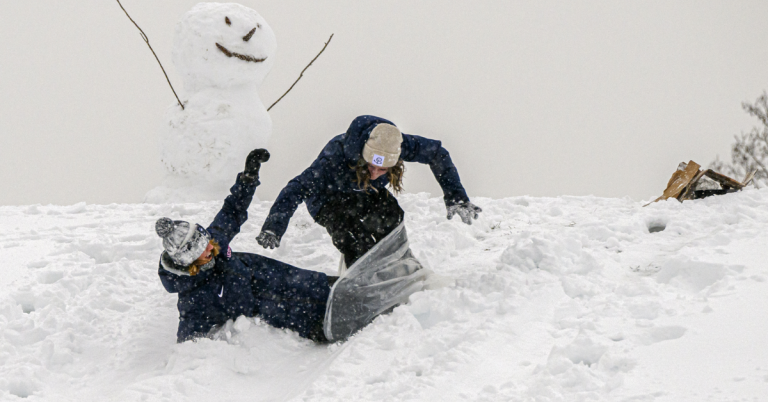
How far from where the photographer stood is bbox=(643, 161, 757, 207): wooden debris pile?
443 centimetres

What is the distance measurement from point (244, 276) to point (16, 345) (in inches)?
46.4

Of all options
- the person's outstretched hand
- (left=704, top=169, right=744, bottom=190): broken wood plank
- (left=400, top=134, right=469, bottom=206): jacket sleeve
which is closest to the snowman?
(left=400, top=134, right=469, bottom=206): jacket sleeve

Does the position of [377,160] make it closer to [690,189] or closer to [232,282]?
[232,282]

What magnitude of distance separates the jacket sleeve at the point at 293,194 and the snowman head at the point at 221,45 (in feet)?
10.8

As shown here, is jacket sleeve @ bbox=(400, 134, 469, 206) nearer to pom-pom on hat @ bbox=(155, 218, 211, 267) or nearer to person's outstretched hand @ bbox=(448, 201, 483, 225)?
person's outstretched hand @ bbox=(448, 201, 483, 225)

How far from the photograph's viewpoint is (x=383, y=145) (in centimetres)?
303

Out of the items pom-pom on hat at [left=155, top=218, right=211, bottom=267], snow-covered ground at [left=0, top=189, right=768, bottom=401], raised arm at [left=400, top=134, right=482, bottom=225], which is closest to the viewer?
snow-covered ground at [left=0, top=189, right=768, bottom=401]

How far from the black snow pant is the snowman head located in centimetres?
328

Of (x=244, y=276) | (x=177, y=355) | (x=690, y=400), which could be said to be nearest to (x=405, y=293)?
(x=244, y=276)

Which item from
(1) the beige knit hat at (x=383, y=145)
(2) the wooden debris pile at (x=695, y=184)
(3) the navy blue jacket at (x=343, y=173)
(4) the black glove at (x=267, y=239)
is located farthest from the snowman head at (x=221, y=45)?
(2) the wooden debris pile at (x=695, y=184)

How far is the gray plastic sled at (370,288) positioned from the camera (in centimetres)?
296

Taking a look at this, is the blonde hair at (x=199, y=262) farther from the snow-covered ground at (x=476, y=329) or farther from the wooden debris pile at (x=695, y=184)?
the wooden debris pile at (x=695, y=184)

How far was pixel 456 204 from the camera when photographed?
132 inches

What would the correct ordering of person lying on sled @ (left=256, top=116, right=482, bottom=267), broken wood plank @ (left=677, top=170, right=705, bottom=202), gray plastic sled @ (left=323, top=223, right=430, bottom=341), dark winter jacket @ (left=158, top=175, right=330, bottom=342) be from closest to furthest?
dark winter jacket @ (left=158, top=175, right=330, bottom=342) < gray plastic sled @ (left=323, top=223, right=430, bottom=341) < person lying on sled @ (left=256, top=116, right=482, bottom=267) < broken wood plank @ (left=677, top=170, right=705, bottom=202)
